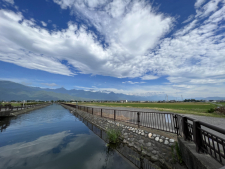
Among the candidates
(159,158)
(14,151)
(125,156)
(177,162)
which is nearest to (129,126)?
(125,156)

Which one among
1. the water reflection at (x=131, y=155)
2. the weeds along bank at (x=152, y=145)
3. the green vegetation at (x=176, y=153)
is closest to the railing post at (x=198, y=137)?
the green vegetation at (x=176, y=153)

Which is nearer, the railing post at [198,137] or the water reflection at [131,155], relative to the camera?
the railing post at [198,137]

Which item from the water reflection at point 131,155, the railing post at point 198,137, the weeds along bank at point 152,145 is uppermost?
the railing post at point 198,137

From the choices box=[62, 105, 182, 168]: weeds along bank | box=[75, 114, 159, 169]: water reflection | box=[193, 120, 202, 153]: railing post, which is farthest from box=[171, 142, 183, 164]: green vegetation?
box=[193, 120, 202, 153]: railing post

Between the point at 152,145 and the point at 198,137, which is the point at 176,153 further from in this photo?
the point at 198,137

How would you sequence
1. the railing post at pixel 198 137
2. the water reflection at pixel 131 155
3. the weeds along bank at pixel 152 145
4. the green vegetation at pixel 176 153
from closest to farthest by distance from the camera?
1. the railing post at pixel 198 137
2. the green vegetation at pixel 176 153
3. the weeds along bank at pixel 152 145
4. the water reflection at pixel 131 155

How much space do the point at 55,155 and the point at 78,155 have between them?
5.90 ft

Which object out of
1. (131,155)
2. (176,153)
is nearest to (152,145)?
(131,155)

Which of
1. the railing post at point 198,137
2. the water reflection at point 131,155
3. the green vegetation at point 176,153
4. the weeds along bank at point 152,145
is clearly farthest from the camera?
the water reflection at point 131,155

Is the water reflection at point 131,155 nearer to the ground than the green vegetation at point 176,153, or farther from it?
nearer to the ground

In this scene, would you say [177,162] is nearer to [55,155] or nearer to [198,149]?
[198,149]

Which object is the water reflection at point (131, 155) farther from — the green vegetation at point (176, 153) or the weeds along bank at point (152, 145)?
the green vegetation at point (176, 153)

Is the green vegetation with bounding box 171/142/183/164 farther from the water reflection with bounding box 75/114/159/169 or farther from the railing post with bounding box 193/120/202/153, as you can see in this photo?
the railing post with bounding box 193/120/202/153

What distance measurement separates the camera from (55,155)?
27.9 feet
